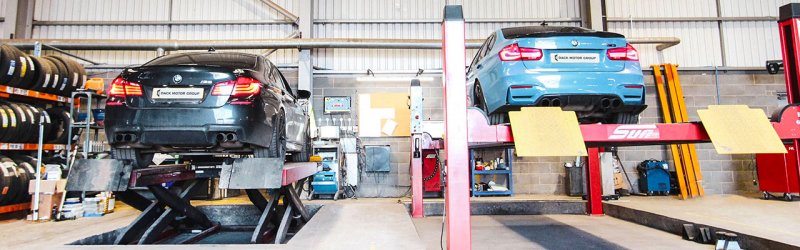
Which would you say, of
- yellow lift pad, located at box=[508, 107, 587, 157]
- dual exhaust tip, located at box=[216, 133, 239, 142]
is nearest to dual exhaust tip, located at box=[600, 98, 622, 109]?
yellow lift pad, located at box=[508, 107, 587, 157]

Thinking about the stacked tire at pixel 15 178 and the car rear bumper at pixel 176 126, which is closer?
the car rear bumper at pixel 176 126

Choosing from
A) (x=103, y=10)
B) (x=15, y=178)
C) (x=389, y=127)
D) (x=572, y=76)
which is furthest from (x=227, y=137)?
(x=103, y=10)

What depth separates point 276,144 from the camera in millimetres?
3332

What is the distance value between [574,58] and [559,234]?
8.08ft

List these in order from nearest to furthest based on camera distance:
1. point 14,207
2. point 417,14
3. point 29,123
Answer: point 14,207, point 29,123, point 417,14

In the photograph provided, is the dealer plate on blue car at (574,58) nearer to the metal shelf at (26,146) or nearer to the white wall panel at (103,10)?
the metal shelf at (26,146)

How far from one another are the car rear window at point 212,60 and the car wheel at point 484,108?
198 cm

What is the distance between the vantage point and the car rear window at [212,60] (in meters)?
3.24

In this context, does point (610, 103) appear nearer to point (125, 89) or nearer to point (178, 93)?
point (178, 93)

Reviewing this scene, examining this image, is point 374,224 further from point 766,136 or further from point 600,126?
point 766,136

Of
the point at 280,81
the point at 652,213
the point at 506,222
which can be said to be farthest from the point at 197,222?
the point at 652,213

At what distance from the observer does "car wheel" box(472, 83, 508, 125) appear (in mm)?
2904

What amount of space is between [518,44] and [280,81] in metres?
2.51

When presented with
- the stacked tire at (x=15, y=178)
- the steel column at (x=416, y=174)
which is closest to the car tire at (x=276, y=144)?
the steel column at (x=416, y=174)
